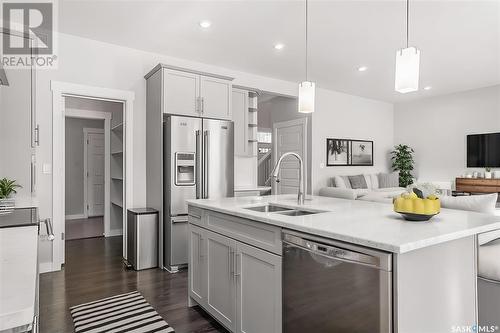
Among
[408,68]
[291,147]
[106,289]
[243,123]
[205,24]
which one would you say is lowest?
[106,289]

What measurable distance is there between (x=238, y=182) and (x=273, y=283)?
3.71 meters

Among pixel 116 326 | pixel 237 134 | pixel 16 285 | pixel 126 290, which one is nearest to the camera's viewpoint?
pixel 16 285

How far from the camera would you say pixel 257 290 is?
1847mm

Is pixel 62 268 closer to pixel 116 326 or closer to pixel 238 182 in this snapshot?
pixel 116 326

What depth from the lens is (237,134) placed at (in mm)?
5199

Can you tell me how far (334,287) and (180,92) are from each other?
10.4ft

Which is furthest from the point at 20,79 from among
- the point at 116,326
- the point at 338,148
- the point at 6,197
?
the point at 338,148

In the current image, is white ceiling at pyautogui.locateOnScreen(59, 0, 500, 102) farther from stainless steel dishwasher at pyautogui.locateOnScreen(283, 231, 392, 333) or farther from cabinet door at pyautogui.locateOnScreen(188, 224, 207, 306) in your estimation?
stainless steel dishwasher at pyautogui.locateOnScreen(283, 231, 392, 333)

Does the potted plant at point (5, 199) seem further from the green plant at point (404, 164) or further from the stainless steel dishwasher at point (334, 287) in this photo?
the green plant at point (404, 164)

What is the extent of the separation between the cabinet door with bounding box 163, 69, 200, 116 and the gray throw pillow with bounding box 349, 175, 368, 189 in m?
4.17

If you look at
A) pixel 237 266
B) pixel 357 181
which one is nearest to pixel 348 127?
pixel 357 181

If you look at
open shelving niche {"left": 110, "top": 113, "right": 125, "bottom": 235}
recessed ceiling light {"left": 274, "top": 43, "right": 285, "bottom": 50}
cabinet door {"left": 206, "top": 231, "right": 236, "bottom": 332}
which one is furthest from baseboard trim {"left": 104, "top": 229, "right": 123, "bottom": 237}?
recessed ceiling light {"left": 274, "top": 43, "right": 285, "bottom": 50}

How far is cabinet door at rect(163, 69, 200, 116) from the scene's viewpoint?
3803 mm

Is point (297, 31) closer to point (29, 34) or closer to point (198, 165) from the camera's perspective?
point (198, 165)
